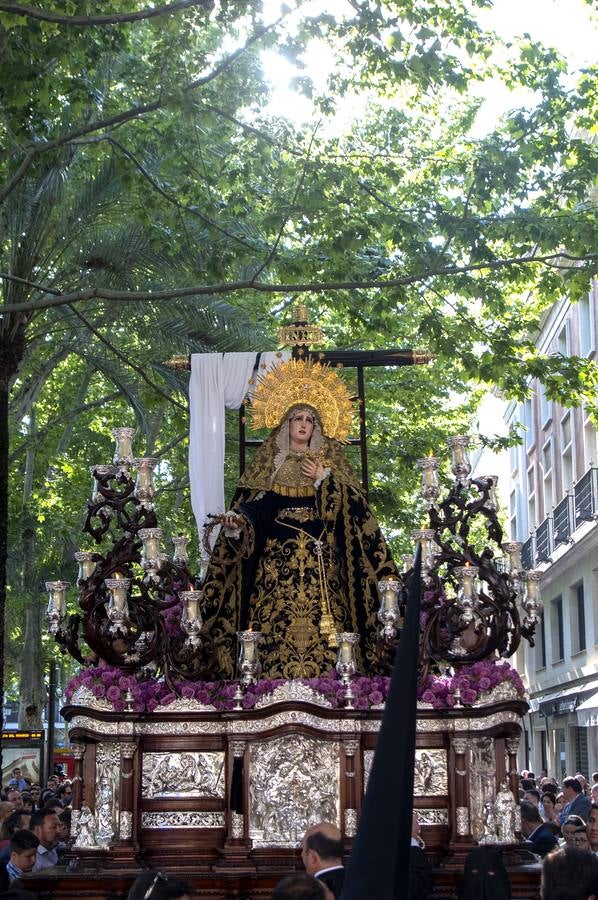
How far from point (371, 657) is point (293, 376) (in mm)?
2743

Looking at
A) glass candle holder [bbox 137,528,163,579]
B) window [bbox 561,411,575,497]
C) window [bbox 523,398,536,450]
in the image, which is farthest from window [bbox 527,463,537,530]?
glass candle holder [bbox 137,528,163,579]

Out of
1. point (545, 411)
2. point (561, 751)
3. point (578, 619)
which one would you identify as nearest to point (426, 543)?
point (578, 619)

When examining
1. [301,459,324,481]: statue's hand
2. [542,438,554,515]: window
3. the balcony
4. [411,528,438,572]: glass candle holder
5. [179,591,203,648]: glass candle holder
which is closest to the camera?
[411,528,438,572]: glass candle holder

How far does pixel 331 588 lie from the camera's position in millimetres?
11336

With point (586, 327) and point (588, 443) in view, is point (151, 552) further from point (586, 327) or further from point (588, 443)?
point (586, 327)

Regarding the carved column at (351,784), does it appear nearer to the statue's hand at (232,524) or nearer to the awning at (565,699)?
the statue's hand at (232,524)

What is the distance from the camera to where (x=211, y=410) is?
12203 millimetres

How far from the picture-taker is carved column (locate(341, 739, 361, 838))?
9891 millimetres

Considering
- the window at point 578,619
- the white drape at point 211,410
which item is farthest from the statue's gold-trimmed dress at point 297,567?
the window at point 578,619

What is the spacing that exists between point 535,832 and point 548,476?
25132 mm

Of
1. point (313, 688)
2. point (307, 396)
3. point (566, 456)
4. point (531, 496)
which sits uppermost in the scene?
point (531, 496)

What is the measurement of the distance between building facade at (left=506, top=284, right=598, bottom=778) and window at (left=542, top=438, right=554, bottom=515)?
3 centimetres

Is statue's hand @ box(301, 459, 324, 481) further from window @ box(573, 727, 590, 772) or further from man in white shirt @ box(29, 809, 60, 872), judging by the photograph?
window @ box(573, 727, 590, 772)

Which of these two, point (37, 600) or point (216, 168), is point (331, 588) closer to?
point (216, 168)
